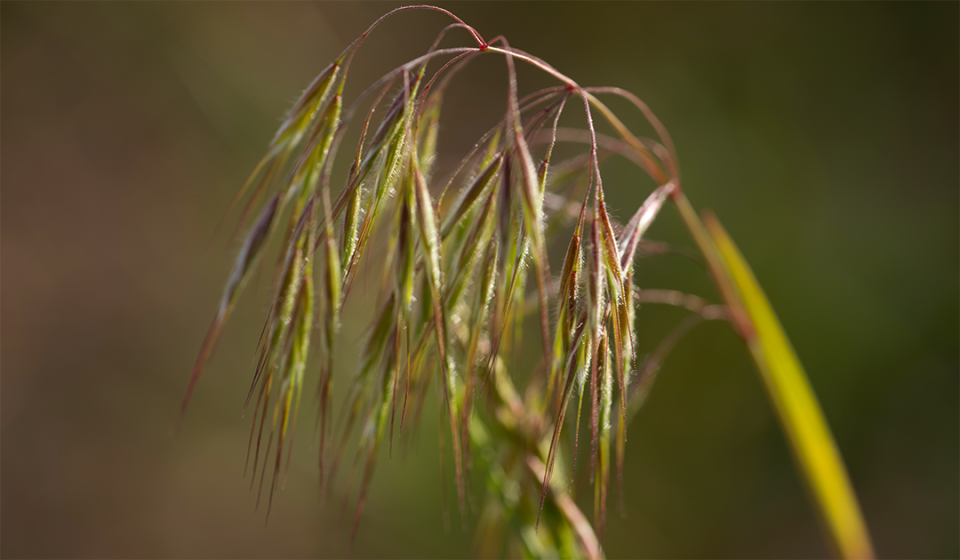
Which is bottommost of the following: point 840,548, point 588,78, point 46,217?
point 840,548

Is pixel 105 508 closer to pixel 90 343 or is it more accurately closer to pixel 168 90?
pixel 90 343

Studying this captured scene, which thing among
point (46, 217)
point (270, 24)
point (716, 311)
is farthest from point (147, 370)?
point (716, 311)

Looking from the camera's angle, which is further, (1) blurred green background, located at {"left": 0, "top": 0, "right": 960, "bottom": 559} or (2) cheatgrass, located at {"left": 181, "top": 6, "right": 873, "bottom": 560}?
(1) blurred green background, located at {"left": 0, "top": 0, "right": 960, "bottom": 559}

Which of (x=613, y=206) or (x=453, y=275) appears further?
(x=613, y=206)

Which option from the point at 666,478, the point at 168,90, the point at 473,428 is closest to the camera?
the point at 473,428

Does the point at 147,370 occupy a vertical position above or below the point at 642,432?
above

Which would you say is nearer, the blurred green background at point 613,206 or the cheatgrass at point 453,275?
the cheatgrass at point 453,275

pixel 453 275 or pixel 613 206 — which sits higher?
pixel 613 206

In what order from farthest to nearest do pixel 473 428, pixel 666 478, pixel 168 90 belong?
pixel 168 90 → pixel 666 478 → pixel 473 428
